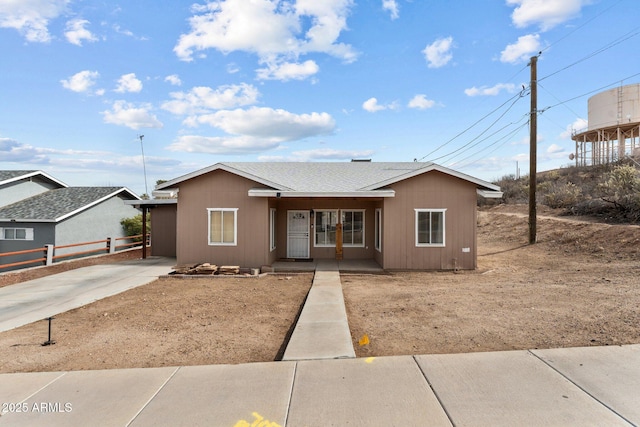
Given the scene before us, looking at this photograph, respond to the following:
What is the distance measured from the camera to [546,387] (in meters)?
3.79

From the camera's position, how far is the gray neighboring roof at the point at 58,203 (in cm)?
1962

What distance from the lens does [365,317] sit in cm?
670

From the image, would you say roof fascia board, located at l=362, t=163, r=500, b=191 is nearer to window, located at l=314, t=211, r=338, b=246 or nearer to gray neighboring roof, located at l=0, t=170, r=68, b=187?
window, located at l=314, t=211, r=338, b=246

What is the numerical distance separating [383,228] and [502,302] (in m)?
5.75

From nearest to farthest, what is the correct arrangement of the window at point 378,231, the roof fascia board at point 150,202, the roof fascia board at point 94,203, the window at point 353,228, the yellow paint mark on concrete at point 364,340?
the yellow paint mark on concrete at point 364,340, the window at point 378,231, the window at point 353,228, the roof fascia board at point 150,202, the roof fascia board at point 94,203

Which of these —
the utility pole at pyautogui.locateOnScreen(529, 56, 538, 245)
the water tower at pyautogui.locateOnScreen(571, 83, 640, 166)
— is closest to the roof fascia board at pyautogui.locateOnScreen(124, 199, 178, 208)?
→ the utility pole at pyautogui.locateOnScreen(529, 56, 538, 245)

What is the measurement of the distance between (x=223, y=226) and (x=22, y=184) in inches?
694

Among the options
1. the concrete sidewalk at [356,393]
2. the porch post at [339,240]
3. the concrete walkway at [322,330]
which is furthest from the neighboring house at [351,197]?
the concrete sidewalk at [356,393]

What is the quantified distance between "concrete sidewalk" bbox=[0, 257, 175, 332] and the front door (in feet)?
15.8

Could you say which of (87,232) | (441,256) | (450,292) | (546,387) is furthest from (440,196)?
(87,232)

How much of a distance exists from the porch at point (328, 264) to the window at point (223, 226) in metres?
1.86

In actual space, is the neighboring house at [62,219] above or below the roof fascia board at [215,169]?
below

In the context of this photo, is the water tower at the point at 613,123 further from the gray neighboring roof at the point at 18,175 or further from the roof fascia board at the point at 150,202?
the gray neighboring roof at the point at 18,175

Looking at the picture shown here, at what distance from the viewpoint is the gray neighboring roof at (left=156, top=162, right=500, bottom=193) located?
12474mm
